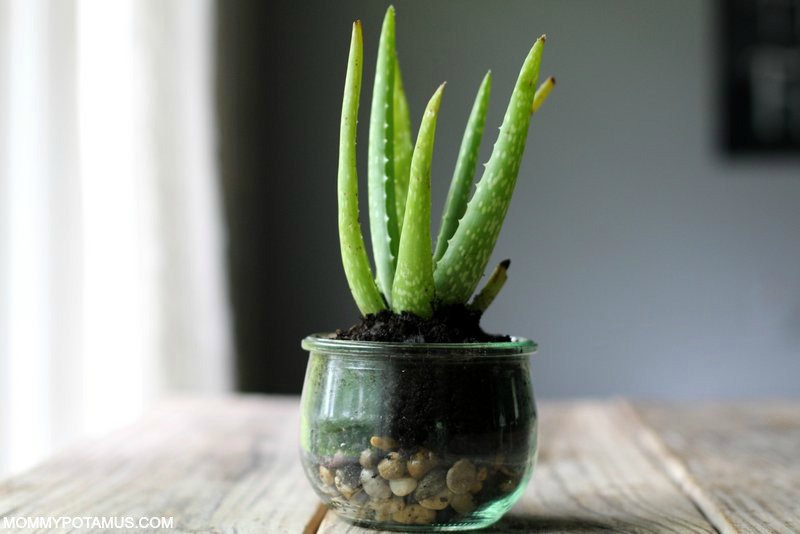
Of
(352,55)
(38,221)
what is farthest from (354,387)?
(38,221)

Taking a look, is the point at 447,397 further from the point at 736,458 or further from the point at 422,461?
the point at 736,458

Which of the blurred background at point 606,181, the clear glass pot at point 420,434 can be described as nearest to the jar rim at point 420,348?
the clear glass pot at point 420,434

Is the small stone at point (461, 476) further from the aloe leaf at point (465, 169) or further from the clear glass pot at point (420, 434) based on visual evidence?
the aloe leaf at point (465, 169)

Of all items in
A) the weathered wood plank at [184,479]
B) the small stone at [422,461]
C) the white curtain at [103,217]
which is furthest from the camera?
the white curtain at [103,217]

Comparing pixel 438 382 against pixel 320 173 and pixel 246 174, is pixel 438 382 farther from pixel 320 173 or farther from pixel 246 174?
pixel 320 173

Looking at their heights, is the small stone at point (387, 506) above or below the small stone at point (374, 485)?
below

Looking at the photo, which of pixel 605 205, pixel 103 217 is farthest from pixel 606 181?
pixel 103 217
